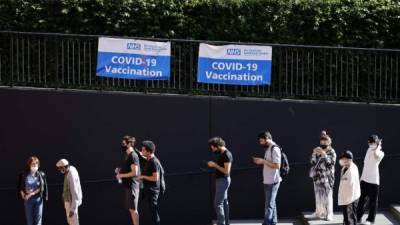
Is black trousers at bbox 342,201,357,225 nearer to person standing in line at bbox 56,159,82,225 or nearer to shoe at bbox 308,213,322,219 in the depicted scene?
shoe at bbox 308,213,322,219

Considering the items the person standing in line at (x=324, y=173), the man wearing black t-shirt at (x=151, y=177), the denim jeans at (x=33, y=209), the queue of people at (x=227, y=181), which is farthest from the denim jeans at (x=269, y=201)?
the denim jeans at (x=33, y=209)

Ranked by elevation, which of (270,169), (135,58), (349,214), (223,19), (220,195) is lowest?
(349,214)

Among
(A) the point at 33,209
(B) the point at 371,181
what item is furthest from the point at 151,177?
(B) the point at 371,181

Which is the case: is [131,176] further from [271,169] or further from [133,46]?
[133,46]

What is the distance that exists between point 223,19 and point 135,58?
10.00 ft

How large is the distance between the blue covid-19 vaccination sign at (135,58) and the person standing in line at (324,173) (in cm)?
372

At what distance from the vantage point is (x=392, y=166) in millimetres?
15484

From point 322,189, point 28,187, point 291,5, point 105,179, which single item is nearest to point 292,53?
point 291,5

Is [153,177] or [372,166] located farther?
[372,166]

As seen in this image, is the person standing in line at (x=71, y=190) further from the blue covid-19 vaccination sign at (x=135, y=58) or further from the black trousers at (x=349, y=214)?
the black trousers at (x=349, y=214)

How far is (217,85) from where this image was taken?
1605 centimetres

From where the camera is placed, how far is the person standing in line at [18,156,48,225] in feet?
47.3

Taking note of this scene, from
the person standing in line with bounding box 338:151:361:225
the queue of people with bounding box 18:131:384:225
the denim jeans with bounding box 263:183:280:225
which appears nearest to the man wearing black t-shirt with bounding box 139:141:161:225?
the queue of people with bounding box 18:131:384:225

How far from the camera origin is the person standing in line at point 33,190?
Answer: 14430mm
